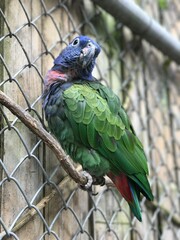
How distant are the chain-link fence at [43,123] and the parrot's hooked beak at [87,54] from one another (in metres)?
0.14

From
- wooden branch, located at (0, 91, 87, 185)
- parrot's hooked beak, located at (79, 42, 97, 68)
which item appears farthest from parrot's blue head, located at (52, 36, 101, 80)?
wooden branch, located at (0, 91, 87, 185)

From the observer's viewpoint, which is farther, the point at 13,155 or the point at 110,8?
the point at 110,8

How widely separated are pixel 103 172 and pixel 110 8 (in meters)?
0.83

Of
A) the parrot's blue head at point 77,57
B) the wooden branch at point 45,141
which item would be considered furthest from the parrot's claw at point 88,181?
the parrot's blue head at point 77,57

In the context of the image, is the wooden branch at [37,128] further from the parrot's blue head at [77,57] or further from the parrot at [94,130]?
the parrot's blue head at [77,57]

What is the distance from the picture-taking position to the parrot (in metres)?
1.52

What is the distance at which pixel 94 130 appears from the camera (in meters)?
1.52

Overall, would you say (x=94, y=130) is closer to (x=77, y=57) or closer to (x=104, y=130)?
(x=104, y=130)

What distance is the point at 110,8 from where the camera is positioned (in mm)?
2010

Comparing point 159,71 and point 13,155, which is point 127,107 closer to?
point 159,71

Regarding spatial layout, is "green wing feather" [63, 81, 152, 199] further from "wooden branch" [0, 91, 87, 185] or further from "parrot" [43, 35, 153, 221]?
"wooden branch" [0, 91, 87, 185]

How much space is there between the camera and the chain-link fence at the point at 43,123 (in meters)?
1.42

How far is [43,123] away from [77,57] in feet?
0.94

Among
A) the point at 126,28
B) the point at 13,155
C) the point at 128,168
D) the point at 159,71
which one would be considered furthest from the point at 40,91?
the point at 159,71
